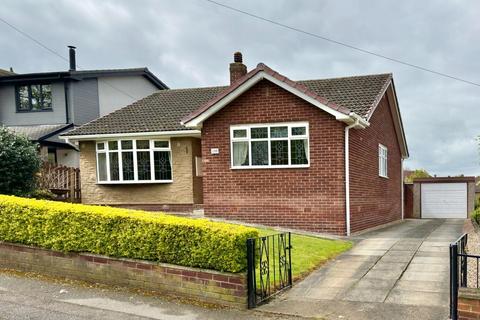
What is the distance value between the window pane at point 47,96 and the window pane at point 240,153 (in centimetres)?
1426

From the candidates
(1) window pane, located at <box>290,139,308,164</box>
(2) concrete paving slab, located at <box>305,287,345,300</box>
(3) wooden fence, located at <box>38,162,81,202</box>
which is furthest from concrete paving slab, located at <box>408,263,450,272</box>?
(3) wooden fence, located at <box>38,162,81,202</box>

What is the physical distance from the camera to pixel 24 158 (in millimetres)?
14234

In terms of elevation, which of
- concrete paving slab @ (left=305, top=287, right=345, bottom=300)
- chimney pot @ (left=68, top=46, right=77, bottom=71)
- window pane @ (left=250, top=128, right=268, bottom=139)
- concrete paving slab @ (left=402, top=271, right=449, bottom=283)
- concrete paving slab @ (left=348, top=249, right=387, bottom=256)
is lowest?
concrete paving slab @ (left=348, top=249, right=387, bottom=256)

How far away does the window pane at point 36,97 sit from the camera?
23766mm

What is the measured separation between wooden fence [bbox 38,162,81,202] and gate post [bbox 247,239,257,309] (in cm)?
1251

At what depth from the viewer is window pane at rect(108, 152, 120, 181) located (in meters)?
16.8

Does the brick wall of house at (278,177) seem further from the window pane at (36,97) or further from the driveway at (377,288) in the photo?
the window pane at (36,97)

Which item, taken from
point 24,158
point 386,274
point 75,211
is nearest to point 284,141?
point 386,274

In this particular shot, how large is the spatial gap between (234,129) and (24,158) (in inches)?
274

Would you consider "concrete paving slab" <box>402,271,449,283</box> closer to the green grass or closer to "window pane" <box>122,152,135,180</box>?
the green grass

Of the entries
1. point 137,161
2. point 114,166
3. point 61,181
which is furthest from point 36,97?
point 137,161

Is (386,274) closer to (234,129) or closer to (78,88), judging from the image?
(234,129)

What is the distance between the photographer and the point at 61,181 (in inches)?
696

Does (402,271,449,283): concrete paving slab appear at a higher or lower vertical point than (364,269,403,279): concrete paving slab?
higher
